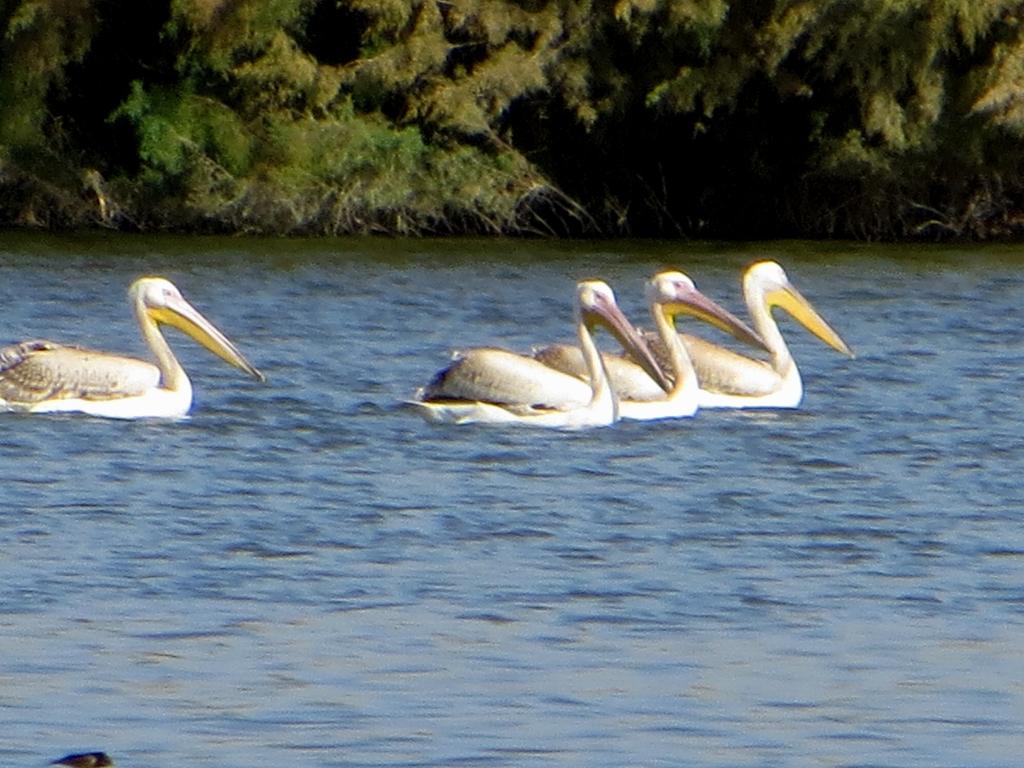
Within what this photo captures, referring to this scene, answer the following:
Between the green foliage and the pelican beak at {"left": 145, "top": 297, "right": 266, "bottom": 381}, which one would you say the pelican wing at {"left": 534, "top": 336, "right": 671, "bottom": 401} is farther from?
the green foliage

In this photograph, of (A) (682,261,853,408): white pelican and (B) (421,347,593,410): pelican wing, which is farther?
(A) (682,261,853,408): white pelican

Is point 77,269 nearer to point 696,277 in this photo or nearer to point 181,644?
point 696,277

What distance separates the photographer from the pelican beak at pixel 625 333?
1146cm

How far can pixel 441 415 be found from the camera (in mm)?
10945

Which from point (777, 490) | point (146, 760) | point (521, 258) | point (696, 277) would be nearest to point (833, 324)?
point (696, 277)

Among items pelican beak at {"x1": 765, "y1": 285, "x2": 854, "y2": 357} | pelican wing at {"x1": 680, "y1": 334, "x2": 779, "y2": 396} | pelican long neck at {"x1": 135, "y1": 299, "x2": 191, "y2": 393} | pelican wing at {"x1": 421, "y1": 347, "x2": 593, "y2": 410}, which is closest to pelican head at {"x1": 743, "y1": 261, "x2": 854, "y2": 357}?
pelican beak at {"x1": 765, "y1": 285, "x2": 854, "y2": 357}

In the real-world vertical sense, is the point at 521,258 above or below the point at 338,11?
below

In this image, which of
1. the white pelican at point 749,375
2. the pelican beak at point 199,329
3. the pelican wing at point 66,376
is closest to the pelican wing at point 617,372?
the white pelican at point 749,375

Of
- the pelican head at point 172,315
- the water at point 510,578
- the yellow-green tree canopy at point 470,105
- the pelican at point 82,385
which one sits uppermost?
the yellow-green tree canopy at point 470,105

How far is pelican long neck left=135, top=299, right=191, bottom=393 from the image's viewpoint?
11.3 metres

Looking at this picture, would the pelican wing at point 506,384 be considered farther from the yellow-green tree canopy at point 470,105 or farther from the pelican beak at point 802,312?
the yellow-green tree canopy at point 470,105

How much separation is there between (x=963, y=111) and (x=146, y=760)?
653 inches

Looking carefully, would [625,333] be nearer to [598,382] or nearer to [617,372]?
[617,372]

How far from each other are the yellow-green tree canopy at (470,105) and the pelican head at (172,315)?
899 cm
